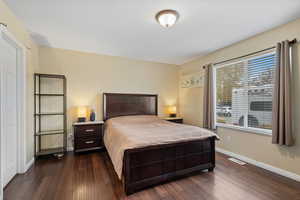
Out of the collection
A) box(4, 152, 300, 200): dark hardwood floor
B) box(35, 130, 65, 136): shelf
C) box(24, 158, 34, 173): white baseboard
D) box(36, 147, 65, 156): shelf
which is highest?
box(35, 130, 65, 136): shelf

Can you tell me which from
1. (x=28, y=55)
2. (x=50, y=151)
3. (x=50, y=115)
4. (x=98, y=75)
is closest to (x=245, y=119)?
(x=98, y=75)

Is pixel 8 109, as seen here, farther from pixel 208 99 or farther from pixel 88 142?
pixel 208 99

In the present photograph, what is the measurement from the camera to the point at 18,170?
242cm

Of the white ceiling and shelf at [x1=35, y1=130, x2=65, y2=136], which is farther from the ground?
the white ceiling

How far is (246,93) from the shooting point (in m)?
3.05

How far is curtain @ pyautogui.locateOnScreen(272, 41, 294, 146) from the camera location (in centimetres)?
225

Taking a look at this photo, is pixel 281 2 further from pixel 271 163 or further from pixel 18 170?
pixel 18 170

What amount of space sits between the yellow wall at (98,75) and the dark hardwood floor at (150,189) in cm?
146

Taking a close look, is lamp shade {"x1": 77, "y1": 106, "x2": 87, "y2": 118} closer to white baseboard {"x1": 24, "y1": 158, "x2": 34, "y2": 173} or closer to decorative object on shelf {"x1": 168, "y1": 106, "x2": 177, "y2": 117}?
white baseboard {"x1": 24, "y1": 158, "x2": 34, "y2": 173}

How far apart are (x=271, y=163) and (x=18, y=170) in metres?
4.55

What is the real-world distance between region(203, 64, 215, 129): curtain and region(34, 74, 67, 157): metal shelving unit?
3.61 m

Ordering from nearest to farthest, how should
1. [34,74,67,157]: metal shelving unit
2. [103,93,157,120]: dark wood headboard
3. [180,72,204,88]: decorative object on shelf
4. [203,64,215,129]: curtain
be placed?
[34,74,67,157]: metal shelving unit < [203,64,215,129]: curtain < [103,93,157,120]: dark wood headboard < [180,72,204,88]: decorative object on shelf

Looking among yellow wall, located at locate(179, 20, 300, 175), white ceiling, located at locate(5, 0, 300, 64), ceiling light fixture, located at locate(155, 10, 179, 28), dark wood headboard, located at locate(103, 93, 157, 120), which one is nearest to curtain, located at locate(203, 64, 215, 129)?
yellow wall, located at locate(179, 20, 300, 175)

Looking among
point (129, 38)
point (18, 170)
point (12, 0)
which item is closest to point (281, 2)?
point (129, 38)
